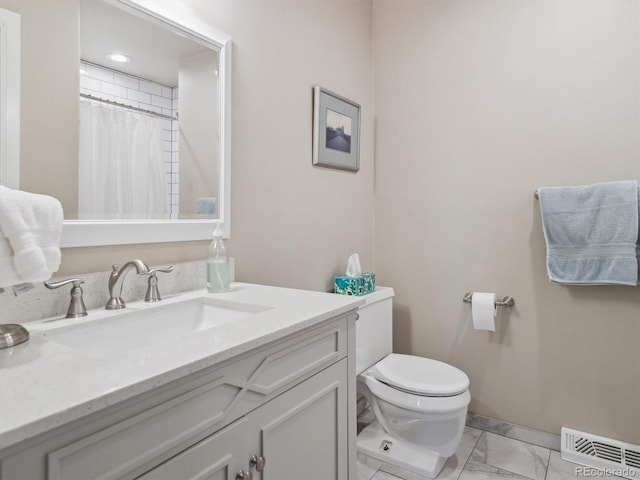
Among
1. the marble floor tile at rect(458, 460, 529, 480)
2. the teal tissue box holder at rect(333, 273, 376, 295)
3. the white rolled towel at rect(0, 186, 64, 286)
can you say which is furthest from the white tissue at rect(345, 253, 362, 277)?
the white rolled towel at rect(0, 186, 64, 286)

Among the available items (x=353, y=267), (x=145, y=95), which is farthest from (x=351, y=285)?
(x=145, y=95)

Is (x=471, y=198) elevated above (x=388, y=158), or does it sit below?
below

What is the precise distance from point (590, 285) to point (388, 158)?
1205 millimetres

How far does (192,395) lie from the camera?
2.22 feet

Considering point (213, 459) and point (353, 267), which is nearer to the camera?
point (213, 459)

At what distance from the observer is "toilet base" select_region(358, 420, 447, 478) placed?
1666mm

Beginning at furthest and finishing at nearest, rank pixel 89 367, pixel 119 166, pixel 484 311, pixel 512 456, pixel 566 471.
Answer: pixel 484 311 < pixel 512 456 < pixel 566 471 < pixel 119 166 < pixel 89 367

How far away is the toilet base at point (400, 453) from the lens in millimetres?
1666

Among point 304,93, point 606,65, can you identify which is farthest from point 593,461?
point 304,93

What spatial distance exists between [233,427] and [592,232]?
166 cm

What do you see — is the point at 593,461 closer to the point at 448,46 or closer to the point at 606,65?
the point at 606,65

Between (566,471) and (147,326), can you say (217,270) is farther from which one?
(566,471)

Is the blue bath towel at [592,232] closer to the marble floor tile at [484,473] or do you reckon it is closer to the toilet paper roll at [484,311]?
the toilet paper roll at [484,311]

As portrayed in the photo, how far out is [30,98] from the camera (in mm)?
952
